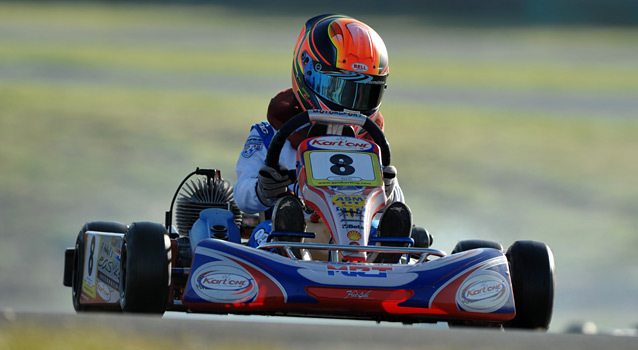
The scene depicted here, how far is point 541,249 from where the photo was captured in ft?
21.5

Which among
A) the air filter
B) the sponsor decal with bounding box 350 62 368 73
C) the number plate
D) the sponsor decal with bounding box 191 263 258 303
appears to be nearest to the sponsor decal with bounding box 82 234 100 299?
the air filter

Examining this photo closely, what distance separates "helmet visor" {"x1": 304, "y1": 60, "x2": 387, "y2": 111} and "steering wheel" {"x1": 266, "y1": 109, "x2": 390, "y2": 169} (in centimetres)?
33

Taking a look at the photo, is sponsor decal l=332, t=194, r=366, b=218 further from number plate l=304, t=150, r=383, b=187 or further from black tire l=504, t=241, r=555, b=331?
black tire l=504, t=241, r=555, b=331

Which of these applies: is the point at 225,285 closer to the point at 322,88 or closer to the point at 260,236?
the point at 260,236

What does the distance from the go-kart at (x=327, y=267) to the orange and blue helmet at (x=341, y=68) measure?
0.32 meters

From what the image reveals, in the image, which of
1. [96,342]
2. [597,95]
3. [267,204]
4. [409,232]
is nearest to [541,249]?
[409,232]

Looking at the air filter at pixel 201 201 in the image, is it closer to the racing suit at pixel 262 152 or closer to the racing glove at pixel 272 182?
the racing suit at pixel 262 152

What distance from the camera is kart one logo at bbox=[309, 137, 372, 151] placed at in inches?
271

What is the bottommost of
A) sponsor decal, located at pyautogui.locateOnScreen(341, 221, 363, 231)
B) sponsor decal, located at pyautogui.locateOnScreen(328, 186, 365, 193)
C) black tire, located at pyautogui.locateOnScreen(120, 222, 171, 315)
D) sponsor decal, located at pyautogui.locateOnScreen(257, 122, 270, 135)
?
black tire, located at pyautogui.locateOnScreen(120, 222, 171, 315)

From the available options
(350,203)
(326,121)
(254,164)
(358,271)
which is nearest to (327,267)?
(358,271)

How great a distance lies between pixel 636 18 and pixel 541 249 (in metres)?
40.1

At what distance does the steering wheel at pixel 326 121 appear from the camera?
6.79m

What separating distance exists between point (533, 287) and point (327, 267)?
1168 millimetres

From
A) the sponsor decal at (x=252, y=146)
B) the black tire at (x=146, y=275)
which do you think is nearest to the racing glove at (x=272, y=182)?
the sponsor decal at (x=252, y=146)
